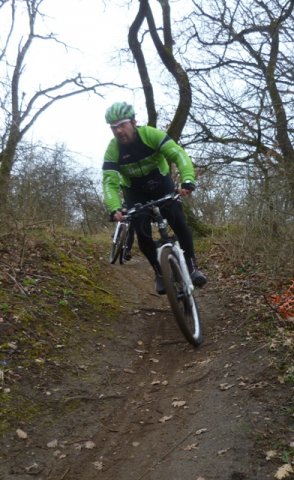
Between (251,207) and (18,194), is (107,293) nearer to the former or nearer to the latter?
(18,194)

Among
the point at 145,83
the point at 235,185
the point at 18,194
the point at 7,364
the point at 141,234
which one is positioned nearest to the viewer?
the point at 7,364

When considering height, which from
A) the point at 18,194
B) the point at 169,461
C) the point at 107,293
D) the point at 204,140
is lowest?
the point at 169,461

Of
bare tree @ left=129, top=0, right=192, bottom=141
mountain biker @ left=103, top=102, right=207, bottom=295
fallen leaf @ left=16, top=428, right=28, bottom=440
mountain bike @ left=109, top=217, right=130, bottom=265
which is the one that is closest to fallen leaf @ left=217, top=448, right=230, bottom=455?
fallen leaf @ left=16, top=428, right=28, bottom=440

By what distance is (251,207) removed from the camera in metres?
8.73

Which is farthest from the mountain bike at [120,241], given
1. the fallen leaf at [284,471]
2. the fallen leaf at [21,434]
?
the fallen leaf at [284,471]

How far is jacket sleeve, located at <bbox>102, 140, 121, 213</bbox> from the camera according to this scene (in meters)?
5.45

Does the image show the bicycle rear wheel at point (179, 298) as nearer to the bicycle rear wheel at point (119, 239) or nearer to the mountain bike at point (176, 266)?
the mountain bike at point (176, 266)

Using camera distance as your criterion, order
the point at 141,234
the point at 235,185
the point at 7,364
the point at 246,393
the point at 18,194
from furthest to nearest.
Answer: the point at 235,185
the point at 18,194
the point at 141,234
the point at 7,364
the point at 246,393

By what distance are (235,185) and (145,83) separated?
14.1ft

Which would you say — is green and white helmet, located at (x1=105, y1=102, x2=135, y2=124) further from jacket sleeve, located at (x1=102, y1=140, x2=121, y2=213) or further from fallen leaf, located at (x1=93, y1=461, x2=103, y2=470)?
fallen leaf, located at (x1=93, y1=461, x2=103, y2=470)

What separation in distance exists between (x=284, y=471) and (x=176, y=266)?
8.55 feet

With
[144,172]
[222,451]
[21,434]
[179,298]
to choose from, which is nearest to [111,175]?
[144,172]

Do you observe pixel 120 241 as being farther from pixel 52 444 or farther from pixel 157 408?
pixel 52 444

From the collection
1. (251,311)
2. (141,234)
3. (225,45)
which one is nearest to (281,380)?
(251,311)
